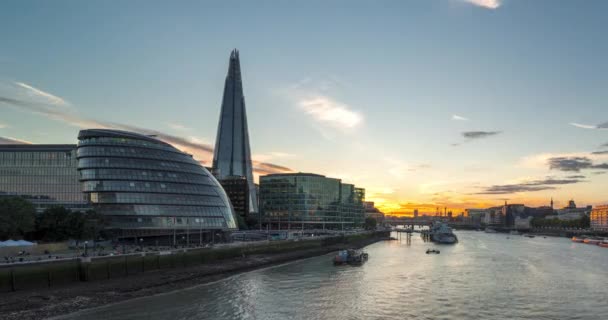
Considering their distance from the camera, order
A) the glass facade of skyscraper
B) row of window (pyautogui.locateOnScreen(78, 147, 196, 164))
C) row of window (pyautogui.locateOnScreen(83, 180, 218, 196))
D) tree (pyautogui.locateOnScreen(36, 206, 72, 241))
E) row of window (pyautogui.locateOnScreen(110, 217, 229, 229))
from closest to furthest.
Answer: tree (pyautogui.locateOnScreen(36, 206, 72, 241)) < row of window (pyautogui.locateOnScreen(110, 217, 229, 229)) < row of window (pyautogui.locateOnScreen(83, 180, 218, 196)) < the glass facade of skyscraper < row of window (pyautogui.locateOnScreen(78, 147, 196, 164))

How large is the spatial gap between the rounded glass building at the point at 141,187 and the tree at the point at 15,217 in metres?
22.3

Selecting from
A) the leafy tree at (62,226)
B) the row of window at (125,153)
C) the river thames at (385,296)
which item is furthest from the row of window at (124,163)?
the river thames at (385,296)

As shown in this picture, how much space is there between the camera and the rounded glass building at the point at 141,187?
97688mm

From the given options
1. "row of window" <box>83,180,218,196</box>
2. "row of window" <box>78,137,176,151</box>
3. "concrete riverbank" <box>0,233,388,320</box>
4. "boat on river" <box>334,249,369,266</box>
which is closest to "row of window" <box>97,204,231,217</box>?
"row of window" <box>83,180,218,196</box>

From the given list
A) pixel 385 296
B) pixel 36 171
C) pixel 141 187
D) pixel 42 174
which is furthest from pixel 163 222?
pixel 385 296

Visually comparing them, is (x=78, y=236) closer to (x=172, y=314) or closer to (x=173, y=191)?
(x=173, y=191)

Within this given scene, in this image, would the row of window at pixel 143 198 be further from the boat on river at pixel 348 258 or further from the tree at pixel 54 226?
the boat on river at pixel 348 258

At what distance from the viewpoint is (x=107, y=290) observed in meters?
54.1

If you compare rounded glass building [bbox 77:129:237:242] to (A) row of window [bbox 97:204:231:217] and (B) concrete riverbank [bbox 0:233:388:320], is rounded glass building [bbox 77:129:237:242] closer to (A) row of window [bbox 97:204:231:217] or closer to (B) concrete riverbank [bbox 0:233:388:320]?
(A) row of window [bbox 97:204:231:217]

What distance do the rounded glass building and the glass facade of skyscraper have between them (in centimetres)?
264

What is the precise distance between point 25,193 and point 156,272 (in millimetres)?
49801

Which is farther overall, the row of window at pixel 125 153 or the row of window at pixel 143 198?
the row of window at pixel 125 153

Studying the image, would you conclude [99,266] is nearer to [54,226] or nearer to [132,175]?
[54,226]

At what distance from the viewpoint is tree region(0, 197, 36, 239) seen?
226 ft
